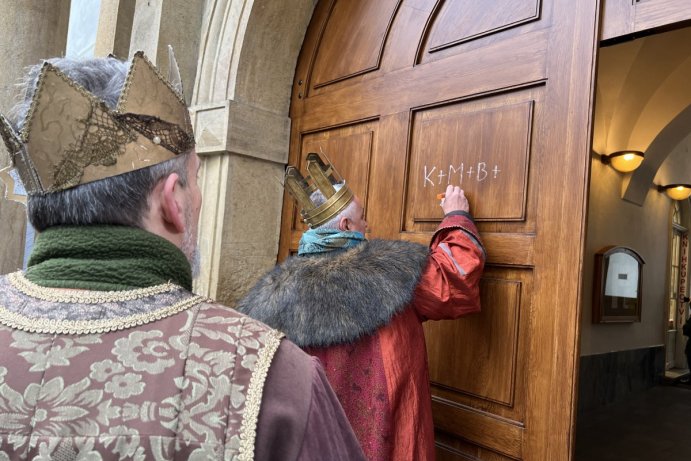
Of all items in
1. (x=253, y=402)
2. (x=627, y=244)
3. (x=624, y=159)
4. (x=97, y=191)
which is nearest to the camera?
(x=253, y=402)

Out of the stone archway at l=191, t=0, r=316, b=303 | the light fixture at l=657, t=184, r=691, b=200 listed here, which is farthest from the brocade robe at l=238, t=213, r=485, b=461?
the light fixture at l=657, t=184, r=691, b=200

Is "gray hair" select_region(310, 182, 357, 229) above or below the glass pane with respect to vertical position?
below

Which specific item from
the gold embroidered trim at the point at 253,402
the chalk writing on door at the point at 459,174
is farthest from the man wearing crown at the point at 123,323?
the chalk writing on door at the point at 459,174

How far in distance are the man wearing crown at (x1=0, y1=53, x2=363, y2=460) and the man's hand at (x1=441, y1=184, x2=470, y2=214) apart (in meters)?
1.42

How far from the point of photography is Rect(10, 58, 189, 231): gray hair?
3.01 feet

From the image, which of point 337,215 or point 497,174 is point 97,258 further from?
point 497,174

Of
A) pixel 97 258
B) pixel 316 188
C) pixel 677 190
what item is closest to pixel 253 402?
pixel 97 258

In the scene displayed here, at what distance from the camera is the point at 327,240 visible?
208 centimetres

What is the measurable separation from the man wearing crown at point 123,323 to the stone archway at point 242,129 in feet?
7.40

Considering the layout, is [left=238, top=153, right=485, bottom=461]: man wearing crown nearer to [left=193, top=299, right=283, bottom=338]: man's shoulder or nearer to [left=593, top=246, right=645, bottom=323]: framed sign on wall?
[left=193, top=299, right=283, bottom=338]: man's shoulder

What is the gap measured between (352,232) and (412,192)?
61 centimetres

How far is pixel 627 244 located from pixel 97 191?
310 inches

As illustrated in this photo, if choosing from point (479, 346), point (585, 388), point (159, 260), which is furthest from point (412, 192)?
point (585, 388)

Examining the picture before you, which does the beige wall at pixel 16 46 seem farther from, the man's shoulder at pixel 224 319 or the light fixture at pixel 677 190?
the light fixture at pixel 677 190
